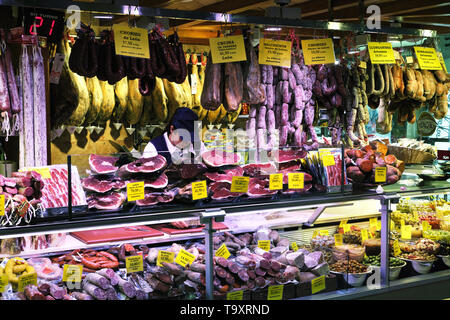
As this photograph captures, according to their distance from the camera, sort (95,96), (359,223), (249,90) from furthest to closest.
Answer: (95,96), (359,223), (249,90)

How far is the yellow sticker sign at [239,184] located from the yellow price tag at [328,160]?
0.66m

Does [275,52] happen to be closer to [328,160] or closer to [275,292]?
[328,160]

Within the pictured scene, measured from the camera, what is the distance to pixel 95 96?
614cm

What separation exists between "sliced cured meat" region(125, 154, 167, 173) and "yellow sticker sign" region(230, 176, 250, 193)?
457mm

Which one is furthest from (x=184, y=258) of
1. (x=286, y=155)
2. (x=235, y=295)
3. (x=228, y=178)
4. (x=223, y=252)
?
(x=286, y=155)

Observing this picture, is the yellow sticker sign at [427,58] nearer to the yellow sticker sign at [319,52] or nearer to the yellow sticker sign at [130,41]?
the yellow sticker sign at [319,52]

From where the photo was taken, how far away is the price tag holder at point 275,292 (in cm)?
318

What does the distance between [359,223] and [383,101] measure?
1.74 metres

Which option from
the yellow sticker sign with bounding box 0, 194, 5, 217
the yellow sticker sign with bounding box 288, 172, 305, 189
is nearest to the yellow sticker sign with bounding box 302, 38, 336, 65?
the yellow sticker sign with bounding box 288, 172, 305, 189

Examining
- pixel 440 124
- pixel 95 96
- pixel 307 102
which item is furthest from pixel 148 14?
pixel 440 124

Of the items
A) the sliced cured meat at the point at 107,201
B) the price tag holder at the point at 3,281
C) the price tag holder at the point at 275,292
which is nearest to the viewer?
the price tag holder at the point at 3,281

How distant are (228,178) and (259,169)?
31cm

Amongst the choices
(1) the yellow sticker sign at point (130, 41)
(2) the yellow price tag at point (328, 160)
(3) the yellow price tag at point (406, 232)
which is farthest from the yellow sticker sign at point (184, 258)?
(3) the yellow price tag at point (406, 232)

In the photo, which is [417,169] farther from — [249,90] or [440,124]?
[440,124]
